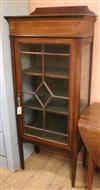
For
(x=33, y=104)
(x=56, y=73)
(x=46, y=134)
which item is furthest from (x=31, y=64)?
(x=46, y=134)

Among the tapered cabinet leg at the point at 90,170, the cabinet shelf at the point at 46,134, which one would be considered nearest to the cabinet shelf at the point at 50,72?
the cabinet shelf at the point at 46,134

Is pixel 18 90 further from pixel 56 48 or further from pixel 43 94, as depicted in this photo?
pixel 56 48

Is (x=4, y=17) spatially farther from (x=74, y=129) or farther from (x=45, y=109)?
(x=74, y=129)

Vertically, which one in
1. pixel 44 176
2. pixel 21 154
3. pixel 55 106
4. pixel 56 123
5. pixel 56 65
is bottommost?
pixel 44 176

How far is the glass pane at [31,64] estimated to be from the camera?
6.21 ft

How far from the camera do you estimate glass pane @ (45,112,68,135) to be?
1954mm

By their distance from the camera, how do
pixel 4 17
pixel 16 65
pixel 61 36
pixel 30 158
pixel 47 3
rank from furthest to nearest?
pixel 30 158 < pixel 47 3 < pixel 16 65 < pixel 4 17 < pixel 61 36

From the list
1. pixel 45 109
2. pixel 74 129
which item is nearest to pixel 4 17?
pixel 45 109

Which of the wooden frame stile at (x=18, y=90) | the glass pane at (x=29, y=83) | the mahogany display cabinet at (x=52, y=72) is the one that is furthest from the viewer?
the glass pane at (x=29, y=83)

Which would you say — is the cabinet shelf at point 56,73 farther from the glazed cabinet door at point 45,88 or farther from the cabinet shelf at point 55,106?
the cabinet shelf at point 55,106

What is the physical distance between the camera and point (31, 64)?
1.97 meters

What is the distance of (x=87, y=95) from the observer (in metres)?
2.03

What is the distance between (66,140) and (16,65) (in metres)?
0.83

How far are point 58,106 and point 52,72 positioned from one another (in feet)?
1.08
